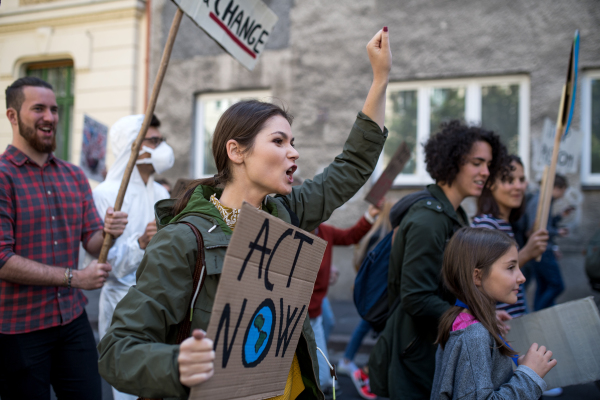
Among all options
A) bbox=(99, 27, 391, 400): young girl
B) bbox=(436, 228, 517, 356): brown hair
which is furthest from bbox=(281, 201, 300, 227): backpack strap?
bbox=(436, 228, 517, 356): brown hair

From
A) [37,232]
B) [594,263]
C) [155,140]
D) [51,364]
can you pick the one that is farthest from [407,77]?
[51,364]

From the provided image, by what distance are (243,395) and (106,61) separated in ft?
30.7

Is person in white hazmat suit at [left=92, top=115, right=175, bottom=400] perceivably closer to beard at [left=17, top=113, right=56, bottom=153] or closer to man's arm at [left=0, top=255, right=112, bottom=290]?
man's arm at [left=0, top=255, right=112, bottom=290]

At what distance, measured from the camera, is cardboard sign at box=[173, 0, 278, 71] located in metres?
2.76

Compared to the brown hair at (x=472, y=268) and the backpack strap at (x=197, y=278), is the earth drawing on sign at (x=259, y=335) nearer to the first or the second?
the backpack strap at (x=197, y=278)

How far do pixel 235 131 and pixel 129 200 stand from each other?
1869 mm

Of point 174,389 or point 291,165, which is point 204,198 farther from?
point 174,389

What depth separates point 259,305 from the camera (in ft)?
4.83

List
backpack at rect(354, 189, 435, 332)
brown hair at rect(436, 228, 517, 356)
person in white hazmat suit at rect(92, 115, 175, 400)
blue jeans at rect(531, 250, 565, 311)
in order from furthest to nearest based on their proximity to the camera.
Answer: blue jeans at rect(531, 250, 565, 311) → person in white hazmat suit at rect(92, 115, 175, 400) → backpack at rect(354, 189, 435, 332) → brown hair at rect(436, 228, 517, 356)

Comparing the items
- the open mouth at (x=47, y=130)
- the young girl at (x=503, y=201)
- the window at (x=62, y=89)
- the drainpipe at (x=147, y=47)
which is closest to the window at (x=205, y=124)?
the drainpipe at (x=147, y=47)

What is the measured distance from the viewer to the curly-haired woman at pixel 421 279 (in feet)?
8.11

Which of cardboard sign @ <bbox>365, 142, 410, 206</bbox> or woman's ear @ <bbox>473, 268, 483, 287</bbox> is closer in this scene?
woman's ear @ <bbox>473, 268, 483, 287</bbox>

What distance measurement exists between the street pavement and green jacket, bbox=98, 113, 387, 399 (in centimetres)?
323

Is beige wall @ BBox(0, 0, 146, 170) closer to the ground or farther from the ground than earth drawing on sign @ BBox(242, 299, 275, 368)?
farther from the ground
